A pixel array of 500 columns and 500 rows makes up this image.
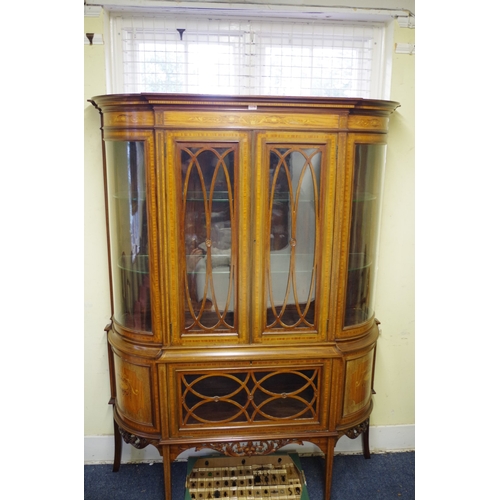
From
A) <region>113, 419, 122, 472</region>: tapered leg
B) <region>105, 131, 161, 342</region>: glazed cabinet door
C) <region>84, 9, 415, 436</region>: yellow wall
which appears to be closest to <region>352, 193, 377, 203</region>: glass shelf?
<region>84, 9, 415, 436</region>: yellow wall

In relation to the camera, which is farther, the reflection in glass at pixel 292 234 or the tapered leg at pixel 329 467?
the tapered leg at pixel 329 467

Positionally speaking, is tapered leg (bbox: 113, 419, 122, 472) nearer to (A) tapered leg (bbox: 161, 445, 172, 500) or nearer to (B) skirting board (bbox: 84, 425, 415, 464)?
(B) skirting board (bbox: 84, 425, 415, 464)

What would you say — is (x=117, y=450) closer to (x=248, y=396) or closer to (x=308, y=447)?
(x=248, y=396)

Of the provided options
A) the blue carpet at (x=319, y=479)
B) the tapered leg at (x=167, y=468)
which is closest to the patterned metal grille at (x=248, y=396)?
the tapered leg at (x=167, y=468)

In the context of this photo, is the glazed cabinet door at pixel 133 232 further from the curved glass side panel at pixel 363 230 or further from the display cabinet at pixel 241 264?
the curved glass side panel at pixel 363 230

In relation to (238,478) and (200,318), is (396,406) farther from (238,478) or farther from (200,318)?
(200,318)

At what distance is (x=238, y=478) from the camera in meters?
2.09

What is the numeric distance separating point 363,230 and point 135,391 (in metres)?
1.29

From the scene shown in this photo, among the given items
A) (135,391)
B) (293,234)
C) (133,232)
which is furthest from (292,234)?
(135,391)

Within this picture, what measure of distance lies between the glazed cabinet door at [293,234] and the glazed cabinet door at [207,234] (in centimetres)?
7

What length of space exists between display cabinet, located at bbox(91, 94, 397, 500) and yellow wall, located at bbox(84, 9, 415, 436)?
177 mm

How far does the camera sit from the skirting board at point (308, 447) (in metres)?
2.31
